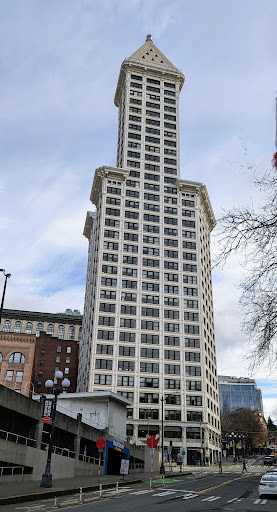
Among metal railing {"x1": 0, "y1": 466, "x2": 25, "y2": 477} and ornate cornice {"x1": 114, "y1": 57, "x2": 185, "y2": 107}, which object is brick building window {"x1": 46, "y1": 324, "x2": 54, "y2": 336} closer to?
ornate cornice {"x1": 114, "y1": 57, "x2": 185, "y2": 107}

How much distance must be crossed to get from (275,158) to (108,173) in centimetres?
8797

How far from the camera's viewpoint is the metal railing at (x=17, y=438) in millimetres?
23812

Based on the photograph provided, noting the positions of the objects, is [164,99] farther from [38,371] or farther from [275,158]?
[275,158]

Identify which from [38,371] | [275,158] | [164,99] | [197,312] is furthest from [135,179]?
[275,158]

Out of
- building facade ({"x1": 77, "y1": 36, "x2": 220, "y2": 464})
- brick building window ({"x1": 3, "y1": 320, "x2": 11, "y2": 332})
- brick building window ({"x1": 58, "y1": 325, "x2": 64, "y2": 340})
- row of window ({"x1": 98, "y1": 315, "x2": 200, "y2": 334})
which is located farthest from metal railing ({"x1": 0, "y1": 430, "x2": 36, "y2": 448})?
brick building window ({"x1": 3, "y1": 320, "x2": 11, "y2": 332})

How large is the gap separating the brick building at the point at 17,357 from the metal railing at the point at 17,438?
5892 cm

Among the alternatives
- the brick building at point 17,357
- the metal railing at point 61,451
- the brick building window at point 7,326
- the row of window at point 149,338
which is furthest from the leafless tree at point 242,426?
the metal railing at point 61,451

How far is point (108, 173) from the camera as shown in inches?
3629

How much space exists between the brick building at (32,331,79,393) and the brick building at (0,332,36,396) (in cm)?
853

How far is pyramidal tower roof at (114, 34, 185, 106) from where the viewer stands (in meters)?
106

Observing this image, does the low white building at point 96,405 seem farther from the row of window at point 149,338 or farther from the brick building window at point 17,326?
the brick building window at point 17,326

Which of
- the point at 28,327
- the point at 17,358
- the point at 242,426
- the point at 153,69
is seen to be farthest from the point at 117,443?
the point at 242,426

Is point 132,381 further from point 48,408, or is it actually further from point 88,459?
point 48,408

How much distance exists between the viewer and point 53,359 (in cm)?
9638
